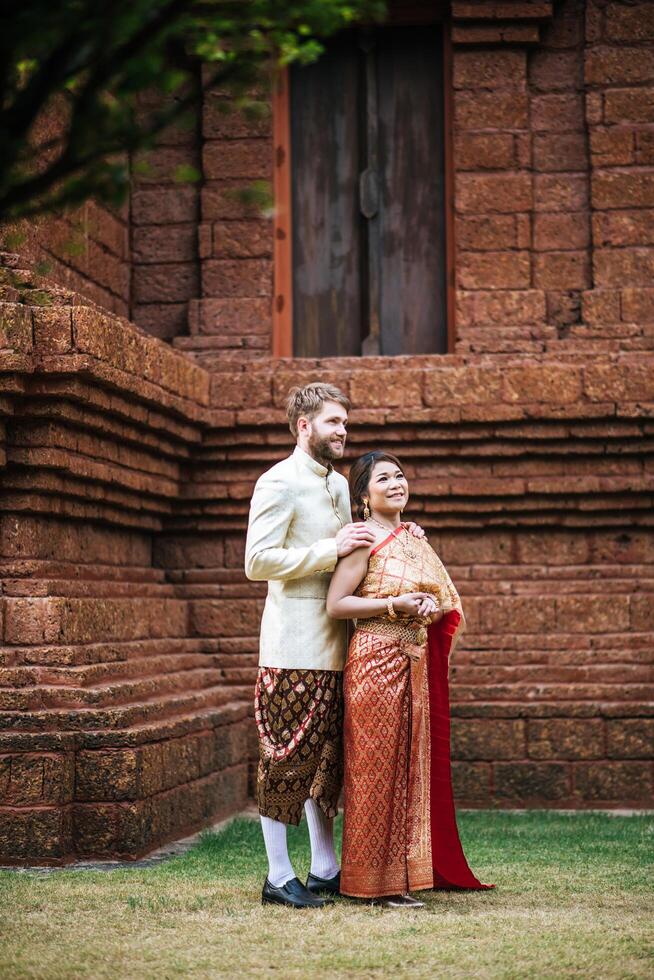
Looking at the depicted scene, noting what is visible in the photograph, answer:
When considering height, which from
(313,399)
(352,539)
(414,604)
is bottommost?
(414,604)

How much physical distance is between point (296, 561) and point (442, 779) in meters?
1.18

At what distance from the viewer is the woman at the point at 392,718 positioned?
17.0ft

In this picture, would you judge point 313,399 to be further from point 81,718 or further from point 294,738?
point 81,718

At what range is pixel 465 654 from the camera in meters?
8.26

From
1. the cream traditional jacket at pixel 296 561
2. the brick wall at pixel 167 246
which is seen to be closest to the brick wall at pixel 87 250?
the brick wall at pixel 167 246

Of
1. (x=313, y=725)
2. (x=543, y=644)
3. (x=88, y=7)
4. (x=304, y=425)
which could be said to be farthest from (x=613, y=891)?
(x=88, y=7)

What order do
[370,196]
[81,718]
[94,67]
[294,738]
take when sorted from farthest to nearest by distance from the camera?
[370,196]
[81,718]
[294,738]
[94,67]

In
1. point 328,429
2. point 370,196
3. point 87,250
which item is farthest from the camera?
point 370,196

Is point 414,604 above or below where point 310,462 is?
below

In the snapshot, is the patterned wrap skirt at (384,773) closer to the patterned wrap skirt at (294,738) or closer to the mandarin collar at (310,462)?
the patterned wrap skirt at (294,738)

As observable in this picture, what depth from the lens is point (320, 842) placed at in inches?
212

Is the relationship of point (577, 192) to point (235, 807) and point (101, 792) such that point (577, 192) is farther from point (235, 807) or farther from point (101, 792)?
point (101, 792)

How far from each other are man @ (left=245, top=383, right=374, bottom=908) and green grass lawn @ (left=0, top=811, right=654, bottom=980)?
11.3 inches

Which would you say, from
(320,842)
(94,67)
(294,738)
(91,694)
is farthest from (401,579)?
(94,67)
